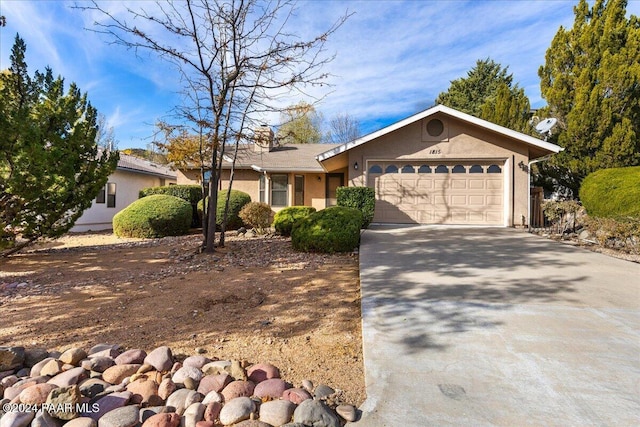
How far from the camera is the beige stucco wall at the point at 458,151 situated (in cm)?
1089

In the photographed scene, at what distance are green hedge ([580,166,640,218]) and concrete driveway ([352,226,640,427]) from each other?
3737 mm

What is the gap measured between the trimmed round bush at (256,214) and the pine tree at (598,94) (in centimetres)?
1162

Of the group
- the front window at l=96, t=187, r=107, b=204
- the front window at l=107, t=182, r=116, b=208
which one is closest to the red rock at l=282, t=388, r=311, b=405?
the front window at l=96, t=187, r=107, b=204

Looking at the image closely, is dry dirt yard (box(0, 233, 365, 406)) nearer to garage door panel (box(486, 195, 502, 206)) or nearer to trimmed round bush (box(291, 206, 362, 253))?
trimmed round bush (box(291, 206, 362, 253))

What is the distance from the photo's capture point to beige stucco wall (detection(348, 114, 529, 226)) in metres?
10.9

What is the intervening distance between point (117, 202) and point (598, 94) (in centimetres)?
2050

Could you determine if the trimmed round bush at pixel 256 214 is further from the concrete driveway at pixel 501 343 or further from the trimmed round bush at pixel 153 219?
the concrete driveway at pixel 501 343

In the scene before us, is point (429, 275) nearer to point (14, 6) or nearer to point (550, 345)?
point (550, 345)

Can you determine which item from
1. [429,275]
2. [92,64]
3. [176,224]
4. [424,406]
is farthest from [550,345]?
[92,64]

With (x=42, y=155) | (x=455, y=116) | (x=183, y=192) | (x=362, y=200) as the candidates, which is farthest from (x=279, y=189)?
(x=42, y=155)

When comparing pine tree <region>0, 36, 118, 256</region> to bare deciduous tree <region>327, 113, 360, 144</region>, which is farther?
bare deciduous tree <region>327, 113, 360, 144</region>

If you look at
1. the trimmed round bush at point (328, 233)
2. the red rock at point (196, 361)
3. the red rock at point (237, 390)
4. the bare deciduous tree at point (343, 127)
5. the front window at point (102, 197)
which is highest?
the bare deciduous tree at point (343, 127)

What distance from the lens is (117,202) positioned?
49.8 ft

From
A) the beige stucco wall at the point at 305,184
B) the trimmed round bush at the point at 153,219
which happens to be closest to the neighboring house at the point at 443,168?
the trimmed round bush at the point at 153,219
